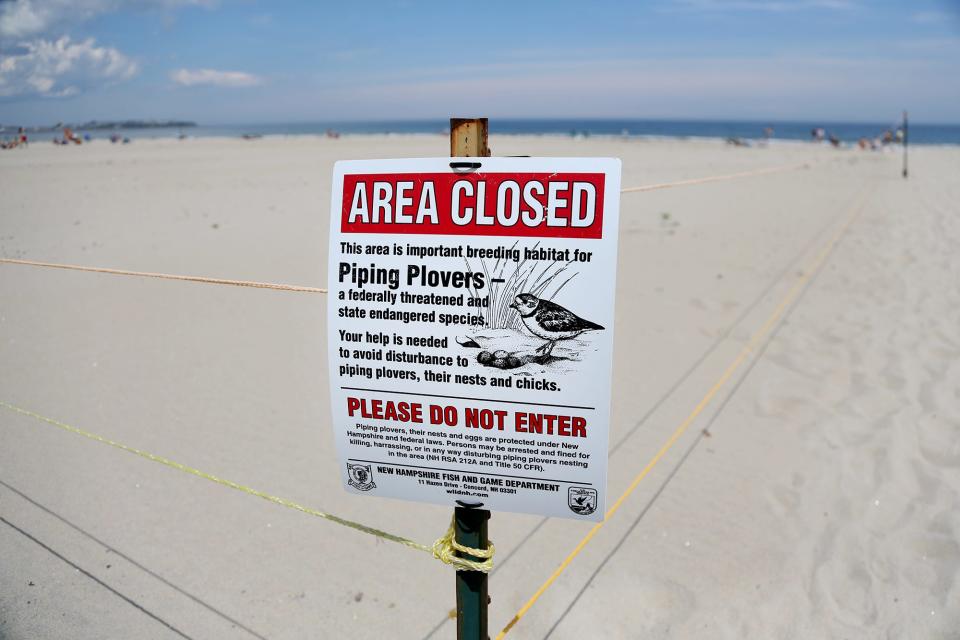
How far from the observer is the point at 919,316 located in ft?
22.6

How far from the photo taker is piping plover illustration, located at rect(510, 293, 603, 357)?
1.59 metres

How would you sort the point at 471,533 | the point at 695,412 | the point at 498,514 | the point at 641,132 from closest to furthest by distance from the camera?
the point at 471,533 < the point at 498,514 < the point at 695,412 < the point at 641,132

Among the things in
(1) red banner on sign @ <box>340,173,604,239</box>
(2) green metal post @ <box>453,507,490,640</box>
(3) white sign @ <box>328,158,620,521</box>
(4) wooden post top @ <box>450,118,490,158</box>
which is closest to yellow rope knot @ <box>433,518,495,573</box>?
(2) green metal post @ <box>453,507,490,640</box>

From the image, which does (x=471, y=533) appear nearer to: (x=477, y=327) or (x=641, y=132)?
(x=477, y=327)

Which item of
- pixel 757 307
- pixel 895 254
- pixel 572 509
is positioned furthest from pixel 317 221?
pixel 572 509

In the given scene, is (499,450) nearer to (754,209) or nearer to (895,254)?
(895,254)

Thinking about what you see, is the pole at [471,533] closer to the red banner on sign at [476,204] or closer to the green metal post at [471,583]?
the green metal post at [471,583]

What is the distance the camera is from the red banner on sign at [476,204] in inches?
61.9

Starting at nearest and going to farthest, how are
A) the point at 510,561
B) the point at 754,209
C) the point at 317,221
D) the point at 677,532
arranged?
1. the point at 510,561
2. the point at 677,532
3. the point at 317,221
4. the point at 754,209

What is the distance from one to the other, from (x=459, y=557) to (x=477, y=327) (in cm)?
71

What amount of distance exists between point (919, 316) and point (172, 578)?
24.7ft

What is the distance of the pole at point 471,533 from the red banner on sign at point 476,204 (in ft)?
0.34

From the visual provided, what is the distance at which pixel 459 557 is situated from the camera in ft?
6.06

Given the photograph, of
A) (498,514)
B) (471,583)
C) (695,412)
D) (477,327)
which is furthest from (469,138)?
(695,412)
